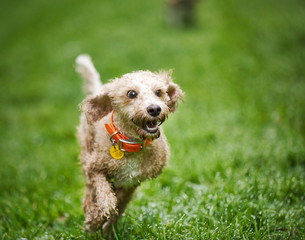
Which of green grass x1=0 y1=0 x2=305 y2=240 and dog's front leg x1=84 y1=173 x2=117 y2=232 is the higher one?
green grass x1=0 y1=0 x2=305 y2=240

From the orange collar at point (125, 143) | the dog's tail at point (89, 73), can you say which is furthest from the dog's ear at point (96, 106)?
the dog's tail at point (89, 73)

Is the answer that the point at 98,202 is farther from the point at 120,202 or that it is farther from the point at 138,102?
the point at 138,102

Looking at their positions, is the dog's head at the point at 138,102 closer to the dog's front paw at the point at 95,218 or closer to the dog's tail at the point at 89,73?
the dog's front paw at the point at 95,218

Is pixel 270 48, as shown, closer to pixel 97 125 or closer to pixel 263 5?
pixel 263 5

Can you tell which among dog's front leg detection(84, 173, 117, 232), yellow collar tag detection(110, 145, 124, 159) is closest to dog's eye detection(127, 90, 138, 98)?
yellow collar tag detection(110, 145, 124, 159)

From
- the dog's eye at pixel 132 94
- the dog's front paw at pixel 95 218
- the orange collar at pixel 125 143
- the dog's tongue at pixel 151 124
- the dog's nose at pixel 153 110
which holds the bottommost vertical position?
the dog's front paw at pixel 95 218

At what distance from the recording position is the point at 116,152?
2352 millimetres

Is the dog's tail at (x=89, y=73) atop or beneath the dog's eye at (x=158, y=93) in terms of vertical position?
atop

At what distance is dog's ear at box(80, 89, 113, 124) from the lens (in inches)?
95.7

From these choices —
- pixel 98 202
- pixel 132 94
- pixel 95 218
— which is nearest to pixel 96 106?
pixel 132 94

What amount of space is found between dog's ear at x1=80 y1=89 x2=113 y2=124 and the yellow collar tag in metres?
0.30

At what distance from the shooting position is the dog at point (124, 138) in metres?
2.22

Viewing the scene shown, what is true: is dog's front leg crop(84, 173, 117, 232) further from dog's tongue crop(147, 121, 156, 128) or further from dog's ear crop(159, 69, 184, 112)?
dog's ear crop(159, 69, 184, 112)

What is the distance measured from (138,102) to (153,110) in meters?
0.16
